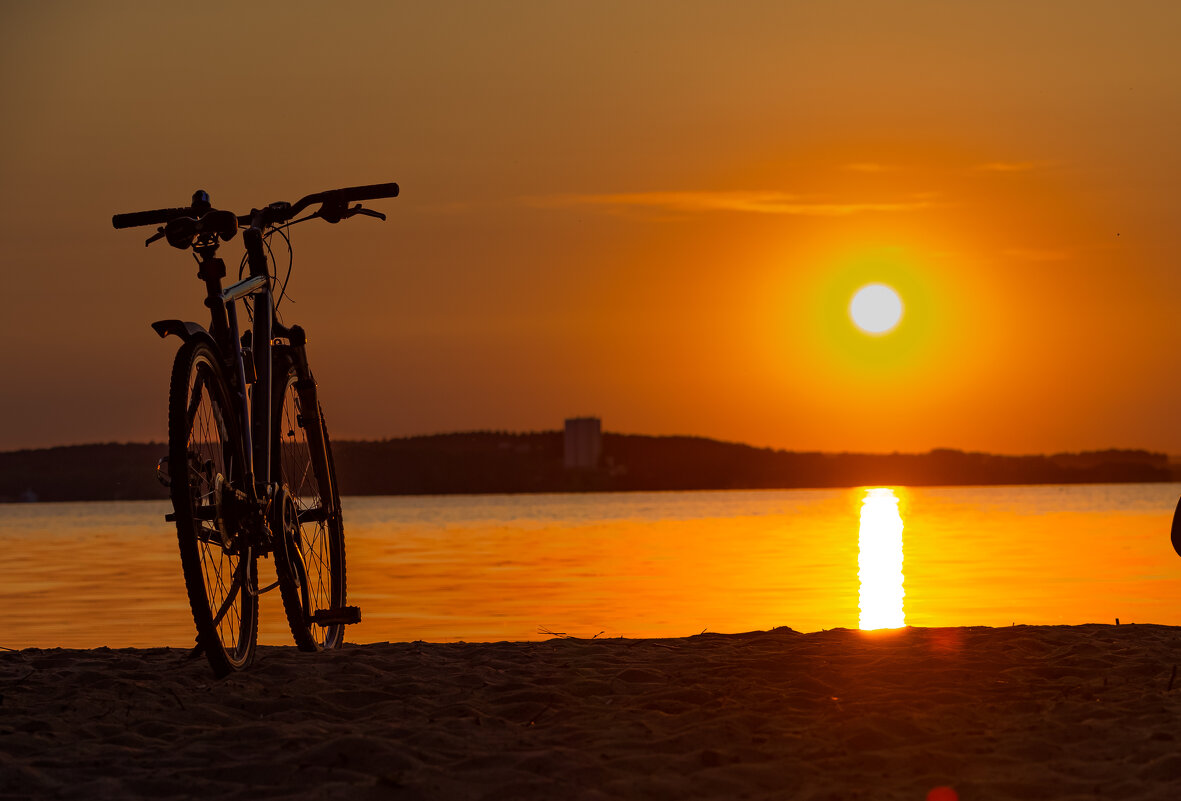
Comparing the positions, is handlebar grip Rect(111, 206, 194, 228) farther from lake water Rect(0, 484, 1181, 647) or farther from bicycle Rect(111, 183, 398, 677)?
lake water Rect(0, 484, 1181, 647)

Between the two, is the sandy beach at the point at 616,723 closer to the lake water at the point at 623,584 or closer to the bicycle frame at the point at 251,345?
the bicycle frame at the point at 251,345

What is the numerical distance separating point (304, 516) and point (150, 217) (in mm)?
1822

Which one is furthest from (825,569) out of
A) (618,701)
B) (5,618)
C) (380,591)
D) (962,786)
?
(962,786)

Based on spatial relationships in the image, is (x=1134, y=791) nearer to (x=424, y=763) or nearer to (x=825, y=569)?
(x=424, y=763)

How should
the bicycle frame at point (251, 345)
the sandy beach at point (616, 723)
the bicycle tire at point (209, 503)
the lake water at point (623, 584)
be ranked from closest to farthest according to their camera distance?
the sandy beach at point (616, 723) < the bicycle tire at point (209, 503) < the bicycle frame at point (251, 345) < the lake water at point (623, 584)

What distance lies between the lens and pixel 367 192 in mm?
7113

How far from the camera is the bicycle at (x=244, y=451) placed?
226 inches

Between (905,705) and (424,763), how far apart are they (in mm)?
2021

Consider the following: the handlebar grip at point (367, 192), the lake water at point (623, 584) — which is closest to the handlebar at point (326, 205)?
the handlebar grip at point (367, 192)

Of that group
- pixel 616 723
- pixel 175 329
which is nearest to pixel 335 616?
pixel 175 329

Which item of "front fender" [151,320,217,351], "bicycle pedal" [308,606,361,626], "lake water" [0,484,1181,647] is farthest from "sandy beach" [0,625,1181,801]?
"lake water" [0,484,1181,647]

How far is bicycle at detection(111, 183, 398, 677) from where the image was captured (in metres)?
5.75

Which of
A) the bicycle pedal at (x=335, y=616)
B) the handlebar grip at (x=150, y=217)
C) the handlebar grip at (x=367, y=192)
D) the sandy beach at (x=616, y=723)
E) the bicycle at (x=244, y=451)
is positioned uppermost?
the handlebar grip at (x=367, y=192)

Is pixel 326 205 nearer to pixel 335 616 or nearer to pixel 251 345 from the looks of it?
pixel 251 345
